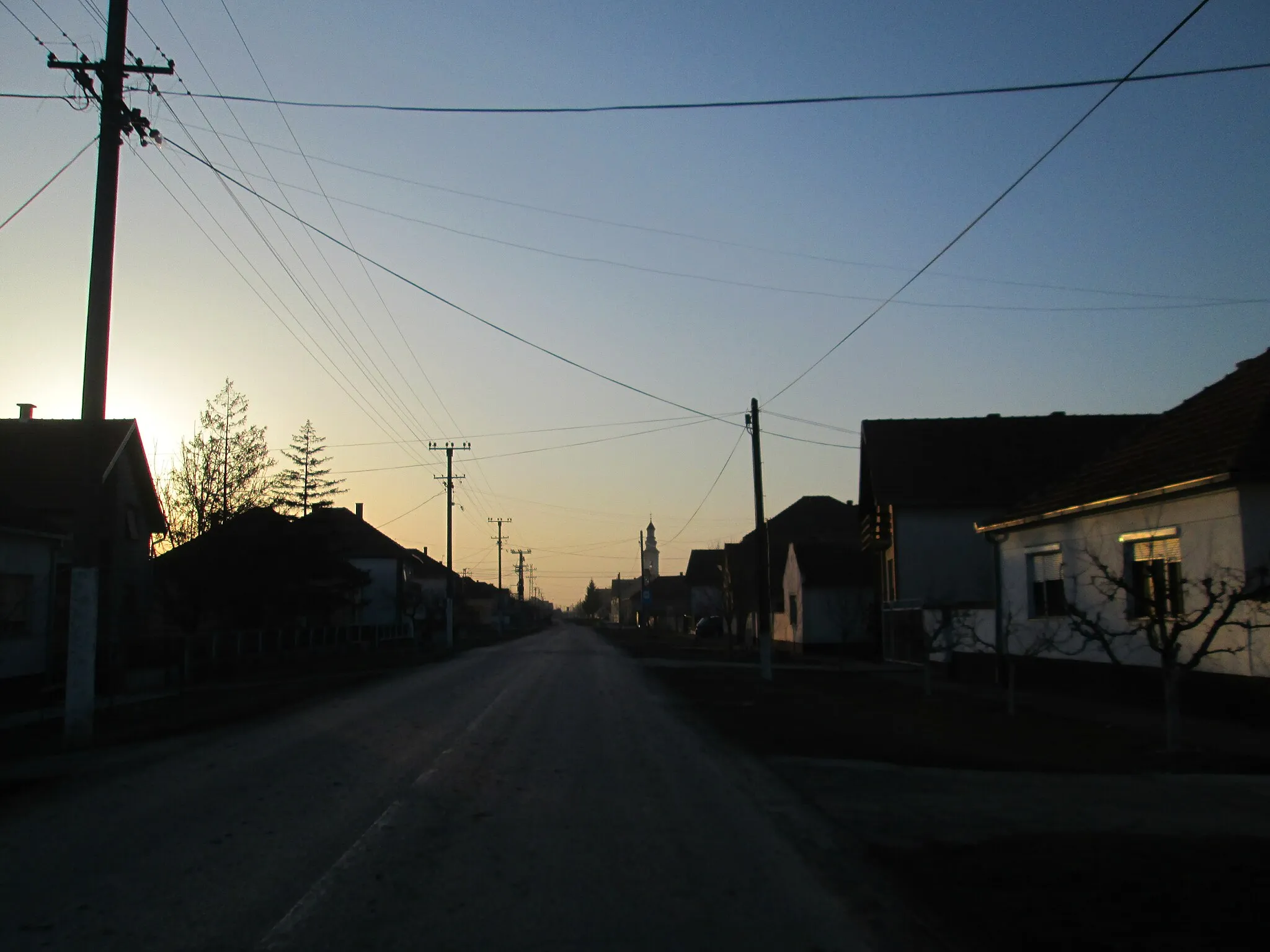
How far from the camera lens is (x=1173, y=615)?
622 inches

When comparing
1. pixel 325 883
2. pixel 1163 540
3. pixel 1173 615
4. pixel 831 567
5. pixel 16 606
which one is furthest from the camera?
pixel 831 567

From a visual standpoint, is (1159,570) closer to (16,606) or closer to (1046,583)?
(1046,583)

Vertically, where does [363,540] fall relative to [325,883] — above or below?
above

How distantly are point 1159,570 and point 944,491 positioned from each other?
1773 cm

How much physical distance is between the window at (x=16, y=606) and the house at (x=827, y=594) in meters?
28.6

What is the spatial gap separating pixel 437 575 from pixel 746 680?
89.1 m

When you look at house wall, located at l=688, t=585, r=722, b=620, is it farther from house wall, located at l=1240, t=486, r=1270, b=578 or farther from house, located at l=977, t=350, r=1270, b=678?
house wall, located at l=1240, t=486, r=1270, b=578

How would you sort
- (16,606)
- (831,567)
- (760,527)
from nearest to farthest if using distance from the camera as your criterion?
(16,606)
(760,527)
(831,567)

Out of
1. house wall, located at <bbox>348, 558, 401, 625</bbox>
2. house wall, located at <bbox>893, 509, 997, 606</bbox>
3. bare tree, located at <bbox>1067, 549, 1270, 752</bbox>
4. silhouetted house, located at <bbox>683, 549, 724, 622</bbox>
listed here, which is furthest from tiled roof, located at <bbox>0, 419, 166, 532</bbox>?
silhouetted house, located at <bbox>683, 549, 724, 622</bbox>

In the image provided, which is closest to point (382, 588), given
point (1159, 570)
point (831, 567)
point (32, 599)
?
point (831, 567)

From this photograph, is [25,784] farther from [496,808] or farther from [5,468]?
[5,468]

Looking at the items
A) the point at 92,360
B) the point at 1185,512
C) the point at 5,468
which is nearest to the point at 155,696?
the point at 92,360

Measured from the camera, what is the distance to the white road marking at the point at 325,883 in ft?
19.1

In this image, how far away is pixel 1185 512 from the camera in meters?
16.8
